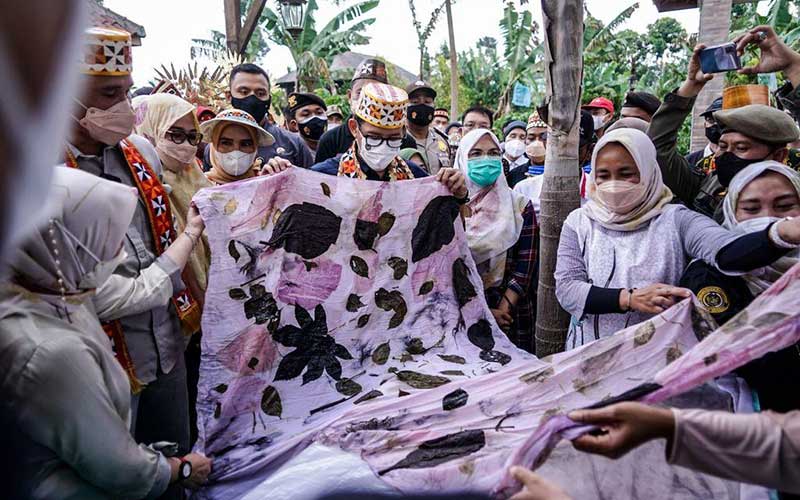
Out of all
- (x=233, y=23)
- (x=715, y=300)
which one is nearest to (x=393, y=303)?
(x=715, y=300)

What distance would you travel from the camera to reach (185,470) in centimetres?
185

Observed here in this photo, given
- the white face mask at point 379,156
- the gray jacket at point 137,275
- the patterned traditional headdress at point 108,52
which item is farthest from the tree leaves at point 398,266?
the patterned traditional headdress at point 108,52

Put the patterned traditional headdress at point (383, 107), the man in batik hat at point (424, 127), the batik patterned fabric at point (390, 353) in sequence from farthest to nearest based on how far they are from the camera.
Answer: the man in batik hat at point (424, 127)
the patterned traditional headdress at point (383, 107)
the batik patterned fabric at point (390, 353)

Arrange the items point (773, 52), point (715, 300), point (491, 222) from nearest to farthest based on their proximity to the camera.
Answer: point (715, 300) → point (773, 52) → point (491, 222)

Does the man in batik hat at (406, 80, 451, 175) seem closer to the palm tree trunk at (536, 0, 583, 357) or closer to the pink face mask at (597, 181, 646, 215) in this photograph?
the palm tree trunk at (536, 0, 583, 357)

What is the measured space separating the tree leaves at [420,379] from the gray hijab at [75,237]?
1379mm

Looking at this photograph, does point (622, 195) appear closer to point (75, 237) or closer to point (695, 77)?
point (695, 77)

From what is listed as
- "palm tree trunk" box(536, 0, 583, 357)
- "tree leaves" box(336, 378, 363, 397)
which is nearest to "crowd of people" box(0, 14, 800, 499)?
"palm tree trunk" box(536, 0, 583, 357)

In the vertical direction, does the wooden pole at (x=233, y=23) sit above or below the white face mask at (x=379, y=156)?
above

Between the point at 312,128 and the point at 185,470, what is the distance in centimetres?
438

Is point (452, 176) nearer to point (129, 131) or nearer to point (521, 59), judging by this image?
point (129, 131)

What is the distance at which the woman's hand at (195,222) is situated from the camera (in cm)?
236

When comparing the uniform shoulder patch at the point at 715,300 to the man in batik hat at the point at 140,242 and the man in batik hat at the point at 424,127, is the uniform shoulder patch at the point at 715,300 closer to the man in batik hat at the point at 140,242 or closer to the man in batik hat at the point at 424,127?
the man in batik hat at the point at 140,242

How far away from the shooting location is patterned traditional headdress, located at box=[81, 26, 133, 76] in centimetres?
194
